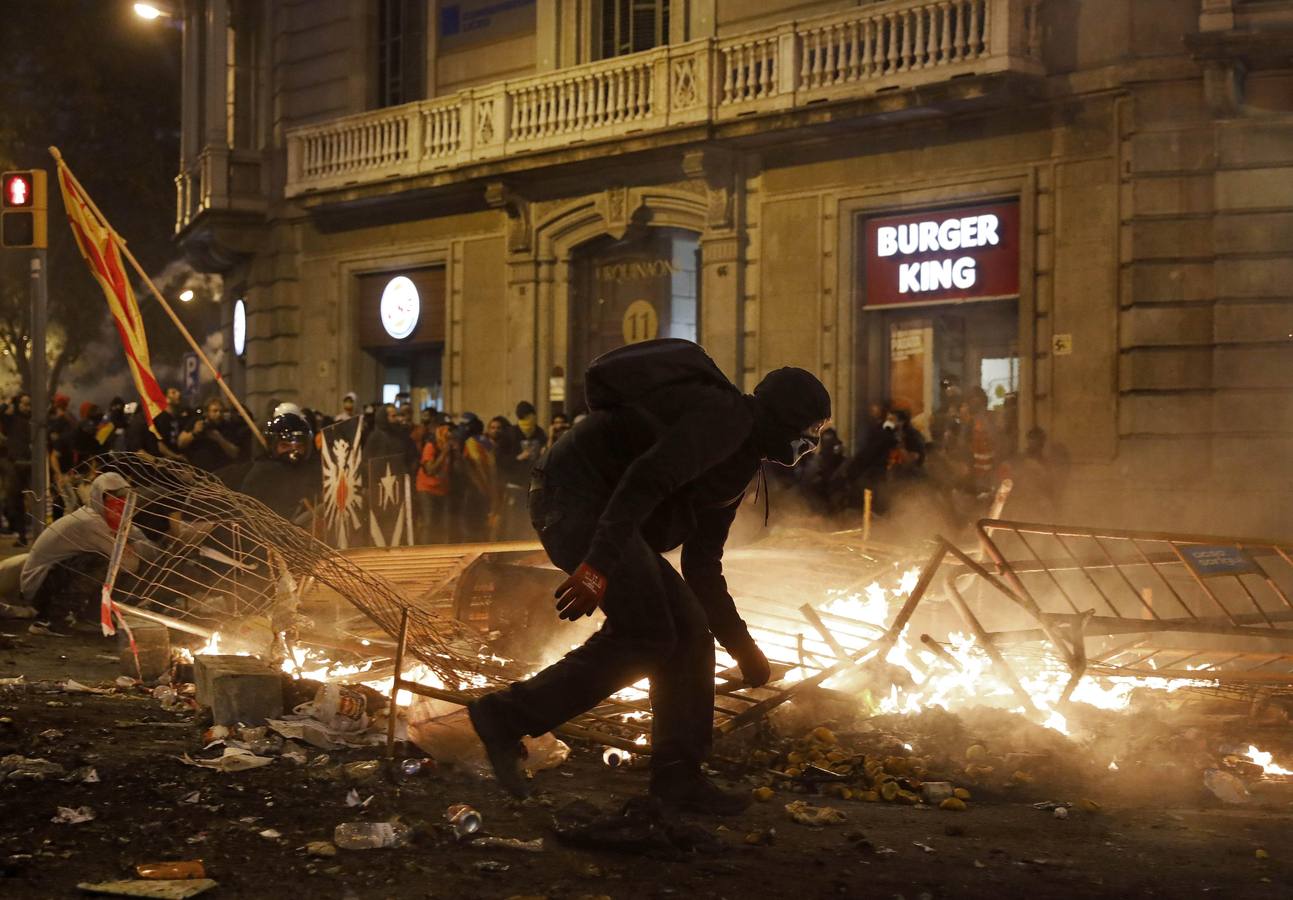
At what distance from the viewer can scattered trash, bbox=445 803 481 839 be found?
4.75 metres

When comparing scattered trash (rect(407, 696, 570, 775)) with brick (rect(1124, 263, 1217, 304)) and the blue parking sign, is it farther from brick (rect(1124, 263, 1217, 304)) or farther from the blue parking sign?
brick (rect(1124, 263, 1217, 304))

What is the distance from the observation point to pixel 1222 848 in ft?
16.1

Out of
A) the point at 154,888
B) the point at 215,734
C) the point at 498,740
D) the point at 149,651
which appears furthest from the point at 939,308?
the point at 154,888

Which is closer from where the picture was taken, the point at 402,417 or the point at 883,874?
the point at 883,874

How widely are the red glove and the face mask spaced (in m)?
5.64

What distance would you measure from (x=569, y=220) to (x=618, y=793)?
50.7 feet

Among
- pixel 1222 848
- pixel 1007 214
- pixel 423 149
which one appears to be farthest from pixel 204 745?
pixel 423 149

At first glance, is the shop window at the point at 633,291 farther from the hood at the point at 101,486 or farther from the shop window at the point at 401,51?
the hood at the point at 101,486

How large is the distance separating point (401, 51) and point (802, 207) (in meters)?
8.47

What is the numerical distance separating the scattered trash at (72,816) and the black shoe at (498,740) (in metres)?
1.27

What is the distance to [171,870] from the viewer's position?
166 inches

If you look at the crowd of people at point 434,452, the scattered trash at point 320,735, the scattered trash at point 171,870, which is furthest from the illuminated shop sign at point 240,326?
the scattered trash at point 171,870

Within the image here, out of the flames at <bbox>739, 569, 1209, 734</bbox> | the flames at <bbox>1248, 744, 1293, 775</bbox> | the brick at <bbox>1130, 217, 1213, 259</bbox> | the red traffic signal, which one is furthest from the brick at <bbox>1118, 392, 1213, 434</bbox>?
the red traffic signal

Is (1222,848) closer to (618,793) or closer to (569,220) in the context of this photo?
(618,793)
